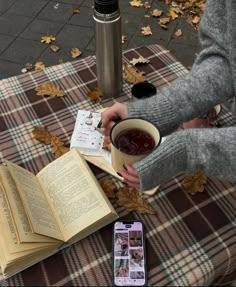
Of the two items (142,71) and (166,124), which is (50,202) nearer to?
(166,124)

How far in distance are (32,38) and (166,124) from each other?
2245 mm

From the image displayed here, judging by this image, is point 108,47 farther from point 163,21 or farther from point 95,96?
point 163,21

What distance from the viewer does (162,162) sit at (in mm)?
1043

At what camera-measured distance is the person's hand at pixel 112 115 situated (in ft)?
4.08

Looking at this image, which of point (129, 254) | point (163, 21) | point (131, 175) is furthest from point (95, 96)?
point (163, 21)

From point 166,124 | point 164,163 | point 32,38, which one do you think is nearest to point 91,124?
point 166,124

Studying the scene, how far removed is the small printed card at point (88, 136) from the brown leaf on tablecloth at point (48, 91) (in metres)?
0.15

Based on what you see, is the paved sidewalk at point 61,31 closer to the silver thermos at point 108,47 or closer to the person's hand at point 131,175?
the silver thermos at point 108,47

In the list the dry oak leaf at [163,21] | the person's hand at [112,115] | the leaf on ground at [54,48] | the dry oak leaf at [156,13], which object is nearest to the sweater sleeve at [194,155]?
the person's hand at [112,115]

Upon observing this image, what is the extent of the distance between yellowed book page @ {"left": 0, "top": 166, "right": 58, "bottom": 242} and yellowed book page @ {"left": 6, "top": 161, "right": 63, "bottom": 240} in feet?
0.04

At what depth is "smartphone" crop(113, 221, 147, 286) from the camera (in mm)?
993

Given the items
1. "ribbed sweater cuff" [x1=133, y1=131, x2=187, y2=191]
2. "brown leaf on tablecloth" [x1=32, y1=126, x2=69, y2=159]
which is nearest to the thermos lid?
"brown leaf on tablecloth" [x1=32, y1=126, x2=69, y2=159]

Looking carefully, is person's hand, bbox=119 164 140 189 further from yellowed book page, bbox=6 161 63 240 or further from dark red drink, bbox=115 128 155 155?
yellowed book page, bbox=6 161 63 240

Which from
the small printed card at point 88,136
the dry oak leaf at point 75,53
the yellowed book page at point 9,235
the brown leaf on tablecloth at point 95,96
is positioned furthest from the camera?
the dry oak leaf at point 75,53
